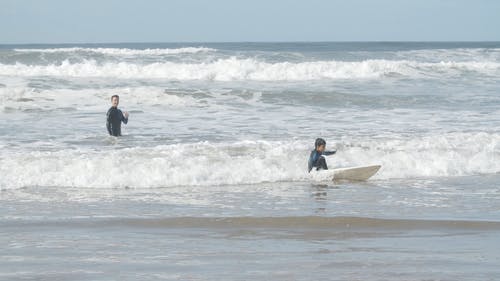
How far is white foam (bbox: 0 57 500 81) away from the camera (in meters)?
28.7

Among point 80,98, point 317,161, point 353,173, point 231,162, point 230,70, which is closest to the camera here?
point 353,173

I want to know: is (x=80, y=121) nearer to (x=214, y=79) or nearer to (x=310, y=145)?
(x=310, y=145)

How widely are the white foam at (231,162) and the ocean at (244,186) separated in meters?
0.03

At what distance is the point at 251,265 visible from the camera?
20.6 feet

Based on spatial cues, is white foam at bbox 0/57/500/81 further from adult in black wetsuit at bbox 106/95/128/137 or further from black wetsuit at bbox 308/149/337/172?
black wetsuit at bbox 308/149/337/172

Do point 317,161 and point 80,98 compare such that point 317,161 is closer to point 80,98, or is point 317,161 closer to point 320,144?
point 320,144

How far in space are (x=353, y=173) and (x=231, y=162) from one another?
1.83 meters

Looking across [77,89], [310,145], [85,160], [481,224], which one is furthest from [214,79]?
[481,224]

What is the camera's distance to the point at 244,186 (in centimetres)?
1102

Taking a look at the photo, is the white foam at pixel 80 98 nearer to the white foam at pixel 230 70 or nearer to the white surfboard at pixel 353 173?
the white foam at pixel 230 70

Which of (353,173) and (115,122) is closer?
(353,173)

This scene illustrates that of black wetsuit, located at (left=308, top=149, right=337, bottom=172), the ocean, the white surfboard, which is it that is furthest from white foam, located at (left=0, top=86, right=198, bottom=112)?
the white surfboard

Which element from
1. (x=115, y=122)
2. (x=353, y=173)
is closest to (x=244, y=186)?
(x=353, y=173)

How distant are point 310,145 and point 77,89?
36.8ft
